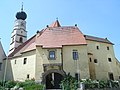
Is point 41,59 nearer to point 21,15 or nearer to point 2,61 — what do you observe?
point 2,61

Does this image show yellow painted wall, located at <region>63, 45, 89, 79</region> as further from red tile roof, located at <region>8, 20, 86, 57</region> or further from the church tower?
the church tower

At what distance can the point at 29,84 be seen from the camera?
25.9 metres

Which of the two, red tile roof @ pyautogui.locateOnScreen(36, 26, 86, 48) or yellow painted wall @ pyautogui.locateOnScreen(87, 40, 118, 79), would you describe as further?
yellow painted wall @ pyautogui.locateOnScreen(87, 40, 118, 79)

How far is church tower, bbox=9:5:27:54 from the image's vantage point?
145ft

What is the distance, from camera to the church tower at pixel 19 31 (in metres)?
44.2

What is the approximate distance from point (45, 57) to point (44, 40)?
3552mm

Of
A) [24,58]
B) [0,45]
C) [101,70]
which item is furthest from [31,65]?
[101,70]

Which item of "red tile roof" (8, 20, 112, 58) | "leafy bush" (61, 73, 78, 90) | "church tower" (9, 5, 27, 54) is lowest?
"leafy bush" (61, 73, 78, 90)

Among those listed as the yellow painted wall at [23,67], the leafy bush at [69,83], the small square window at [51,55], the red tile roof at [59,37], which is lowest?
the leafy bush at [69,83]

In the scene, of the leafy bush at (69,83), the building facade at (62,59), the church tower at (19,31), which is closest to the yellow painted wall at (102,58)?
the building facade at (62,59)

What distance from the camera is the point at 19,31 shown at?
4591 cm

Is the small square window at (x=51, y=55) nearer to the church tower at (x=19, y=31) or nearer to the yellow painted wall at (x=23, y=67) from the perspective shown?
the yellow painted wall at (x=23, y=67)

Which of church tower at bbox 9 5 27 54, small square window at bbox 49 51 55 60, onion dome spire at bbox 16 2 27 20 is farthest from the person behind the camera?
onion dome spire at bbox 16 2 27 20

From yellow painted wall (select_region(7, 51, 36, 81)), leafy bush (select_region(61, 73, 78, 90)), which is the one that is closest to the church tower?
yellow painted wall (select_region(7, 51, 36, 81))
